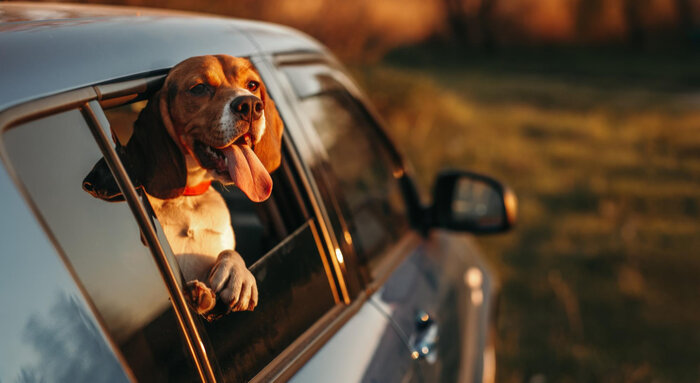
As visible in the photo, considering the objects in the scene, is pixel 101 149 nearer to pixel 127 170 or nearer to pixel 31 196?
pixel 127 170

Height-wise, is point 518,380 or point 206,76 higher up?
point 206,76

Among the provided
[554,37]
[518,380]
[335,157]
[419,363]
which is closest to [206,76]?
[335,157]

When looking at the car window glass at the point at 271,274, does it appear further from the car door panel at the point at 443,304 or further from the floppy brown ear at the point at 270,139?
the car door panel at the point at 443,304

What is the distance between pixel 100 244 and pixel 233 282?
0.95 ft

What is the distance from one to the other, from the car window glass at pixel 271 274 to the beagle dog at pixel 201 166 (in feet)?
0.14

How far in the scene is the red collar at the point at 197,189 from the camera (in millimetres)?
1401

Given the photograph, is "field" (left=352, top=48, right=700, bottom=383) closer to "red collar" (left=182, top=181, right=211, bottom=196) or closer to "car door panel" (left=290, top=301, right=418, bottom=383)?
"car door panel" (left=290, top=301, right=418, bottom=383)

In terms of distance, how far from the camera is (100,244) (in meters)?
1.14

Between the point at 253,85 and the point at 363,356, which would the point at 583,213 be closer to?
the point at 363,356

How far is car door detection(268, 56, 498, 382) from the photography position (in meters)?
2.05

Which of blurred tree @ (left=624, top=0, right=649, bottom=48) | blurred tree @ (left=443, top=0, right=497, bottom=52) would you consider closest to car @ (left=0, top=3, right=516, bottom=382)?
blurred tree @ (left=443, top=0, right=497, bottom=52)

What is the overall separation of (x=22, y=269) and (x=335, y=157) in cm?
137

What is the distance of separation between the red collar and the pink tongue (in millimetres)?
60

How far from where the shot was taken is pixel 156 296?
3.99 feet
